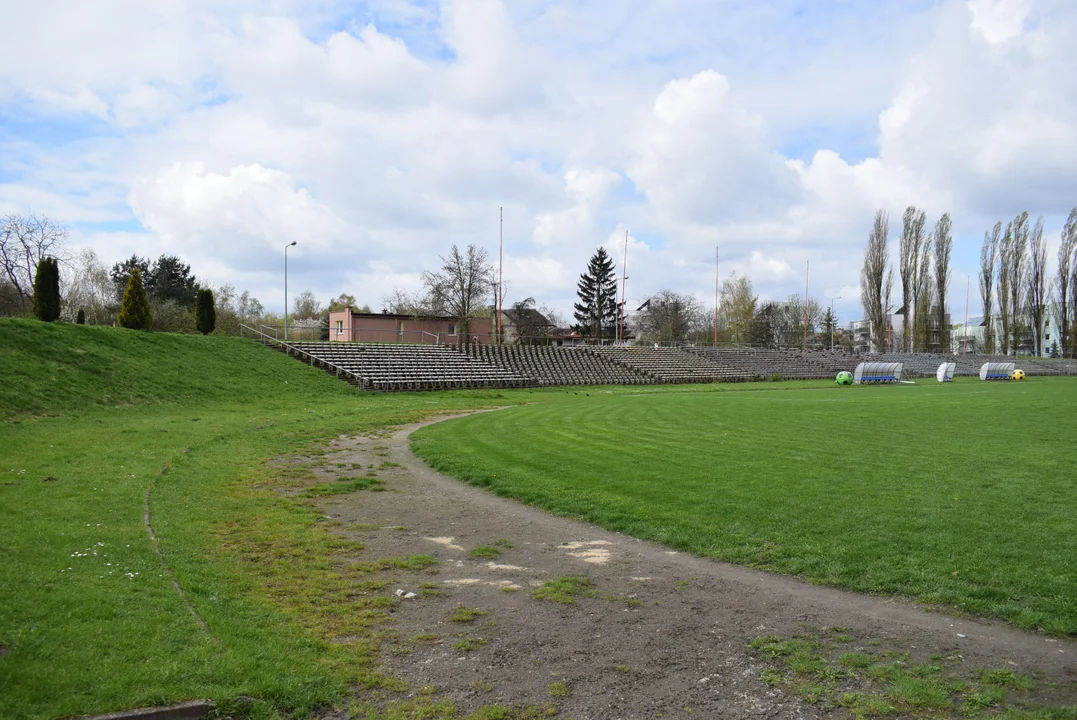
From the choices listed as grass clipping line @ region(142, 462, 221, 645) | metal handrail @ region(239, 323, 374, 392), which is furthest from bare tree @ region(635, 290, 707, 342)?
grass clipping line @ region(142, 462, 221, 645)

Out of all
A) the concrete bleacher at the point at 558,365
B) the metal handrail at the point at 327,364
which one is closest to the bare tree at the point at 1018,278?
the concrete bleacher at the point at 558,365

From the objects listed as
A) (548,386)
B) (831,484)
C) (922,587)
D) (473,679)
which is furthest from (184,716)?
(548,386)

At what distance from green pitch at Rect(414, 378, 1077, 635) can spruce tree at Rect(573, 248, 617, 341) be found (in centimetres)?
6851

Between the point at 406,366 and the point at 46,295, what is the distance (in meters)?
17.6

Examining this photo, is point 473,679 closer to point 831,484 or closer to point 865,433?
point 831,484

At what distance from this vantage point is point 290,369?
115ft

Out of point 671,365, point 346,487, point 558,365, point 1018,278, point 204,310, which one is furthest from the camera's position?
point 1018,278

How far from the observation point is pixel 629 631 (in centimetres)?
568

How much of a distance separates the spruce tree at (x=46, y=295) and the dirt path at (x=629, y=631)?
2824 cm

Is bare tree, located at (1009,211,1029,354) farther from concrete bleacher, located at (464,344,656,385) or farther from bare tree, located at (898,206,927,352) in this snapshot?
concrete bleacher, located at (464,344,656,385)

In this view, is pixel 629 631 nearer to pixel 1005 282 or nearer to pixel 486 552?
pixel 486 552

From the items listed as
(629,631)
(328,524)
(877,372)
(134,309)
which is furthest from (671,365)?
(629,631)

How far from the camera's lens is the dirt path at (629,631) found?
15.1 ft

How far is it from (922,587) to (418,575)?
5.07m
